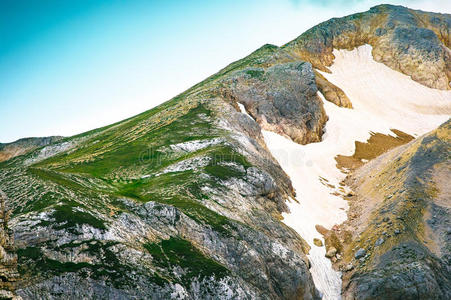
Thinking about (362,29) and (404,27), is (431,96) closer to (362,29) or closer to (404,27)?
(404,27)

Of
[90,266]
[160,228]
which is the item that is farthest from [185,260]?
[90,266]

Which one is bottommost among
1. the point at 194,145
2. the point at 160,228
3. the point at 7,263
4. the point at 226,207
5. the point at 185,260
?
the point at 226,207

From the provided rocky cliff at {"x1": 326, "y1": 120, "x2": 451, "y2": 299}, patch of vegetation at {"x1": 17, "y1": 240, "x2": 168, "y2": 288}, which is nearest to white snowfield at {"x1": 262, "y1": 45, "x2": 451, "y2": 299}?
rocky cliff at {"x1": 326, "y1": 120, "x2": 451, "y2": 299}

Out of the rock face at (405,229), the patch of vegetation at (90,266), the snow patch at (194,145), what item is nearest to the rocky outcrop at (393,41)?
the rock face at (405,229)

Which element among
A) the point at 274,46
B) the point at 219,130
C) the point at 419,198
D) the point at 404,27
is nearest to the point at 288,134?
the point at 219,130

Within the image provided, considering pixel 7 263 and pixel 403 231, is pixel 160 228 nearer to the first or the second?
pixel 7 263

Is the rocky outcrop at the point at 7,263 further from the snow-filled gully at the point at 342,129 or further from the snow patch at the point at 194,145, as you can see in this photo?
the snow patch at the point at 194,145
